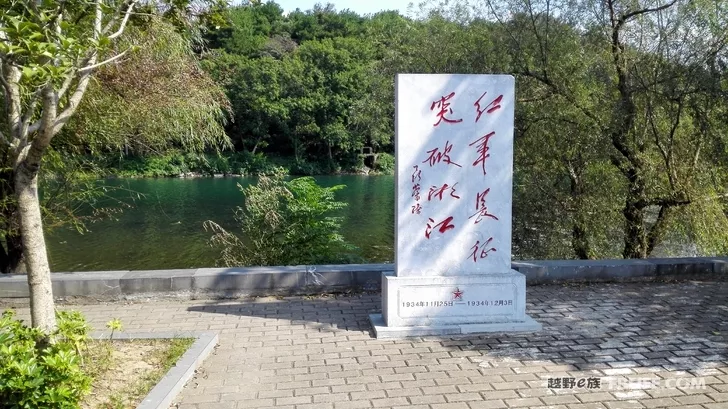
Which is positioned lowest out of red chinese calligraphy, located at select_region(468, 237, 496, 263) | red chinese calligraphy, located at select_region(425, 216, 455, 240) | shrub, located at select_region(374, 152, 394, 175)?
red chinese calligraphy, located at select_region(468, 237, 496, 263)

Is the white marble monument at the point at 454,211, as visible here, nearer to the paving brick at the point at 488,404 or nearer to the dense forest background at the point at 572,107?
the paving brick at the point at 488,404

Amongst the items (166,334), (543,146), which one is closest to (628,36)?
(543,146)

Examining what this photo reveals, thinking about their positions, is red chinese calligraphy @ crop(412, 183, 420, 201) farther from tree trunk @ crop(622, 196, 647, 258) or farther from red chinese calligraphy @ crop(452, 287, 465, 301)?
tree trunk @ crop(622, 196, 647, 258)

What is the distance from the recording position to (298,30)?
188 feet

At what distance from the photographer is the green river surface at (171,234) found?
13.7 meters

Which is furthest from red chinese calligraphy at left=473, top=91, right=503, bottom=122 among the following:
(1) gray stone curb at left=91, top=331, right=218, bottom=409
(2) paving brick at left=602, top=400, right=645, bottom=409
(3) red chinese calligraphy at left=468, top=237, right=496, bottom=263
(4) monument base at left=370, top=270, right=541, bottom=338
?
(1) gray stone curb at left=91, top=331, right=218, bottom=409

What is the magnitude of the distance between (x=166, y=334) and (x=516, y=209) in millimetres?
7092

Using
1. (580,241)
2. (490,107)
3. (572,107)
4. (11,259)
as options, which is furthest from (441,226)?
(11,259)

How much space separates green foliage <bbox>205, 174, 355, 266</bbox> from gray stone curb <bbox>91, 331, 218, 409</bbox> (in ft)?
10.2

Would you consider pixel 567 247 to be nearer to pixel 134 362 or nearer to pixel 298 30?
pixel 134 362

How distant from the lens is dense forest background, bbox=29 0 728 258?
7508 millimetres

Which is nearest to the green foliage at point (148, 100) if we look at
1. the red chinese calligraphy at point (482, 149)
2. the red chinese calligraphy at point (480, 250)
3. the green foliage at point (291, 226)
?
the green foliage at point (291, 226)

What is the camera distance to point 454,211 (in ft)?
18.0

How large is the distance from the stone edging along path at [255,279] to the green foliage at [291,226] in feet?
4.41
